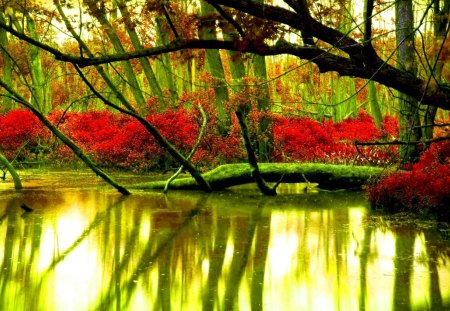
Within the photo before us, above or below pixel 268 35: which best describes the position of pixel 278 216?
below

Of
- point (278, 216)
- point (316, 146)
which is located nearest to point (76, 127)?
point (316, 146)

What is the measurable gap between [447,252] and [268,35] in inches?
116

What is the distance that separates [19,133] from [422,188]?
48.8 ft

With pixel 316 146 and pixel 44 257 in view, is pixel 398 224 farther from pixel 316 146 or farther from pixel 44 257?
pixel 316 146

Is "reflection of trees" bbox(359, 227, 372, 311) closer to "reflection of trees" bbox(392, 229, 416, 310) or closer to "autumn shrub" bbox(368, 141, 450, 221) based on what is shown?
"reflection of trees" bbox(392, 229, 416, 310)

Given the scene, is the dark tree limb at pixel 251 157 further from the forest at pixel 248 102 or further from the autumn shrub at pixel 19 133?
the autumn shrub at pixel 19 133

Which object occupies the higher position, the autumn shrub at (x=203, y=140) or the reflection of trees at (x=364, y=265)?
the autumn shrub at (x=203, y=140)

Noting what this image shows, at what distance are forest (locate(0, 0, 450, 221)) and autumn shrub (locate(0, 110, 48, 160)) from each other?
4 centimetres

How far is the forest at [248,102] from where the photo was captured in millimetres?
7086

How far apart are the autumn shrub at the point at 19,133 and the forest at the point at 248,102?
39 millimetres

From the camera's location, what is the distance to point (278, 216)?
9.34 meters

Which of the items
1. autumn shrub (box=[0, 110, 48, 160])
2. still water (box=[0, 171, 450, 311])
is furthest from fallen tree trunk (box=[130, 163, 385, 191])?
autumn shrub (box=[0, 110, 48, 160])

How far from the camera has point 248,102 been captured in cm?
1723

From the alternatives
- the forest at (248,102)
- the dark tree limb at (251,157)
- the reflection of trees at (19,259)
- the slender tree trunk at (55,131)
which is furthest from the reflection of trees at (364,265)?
the slender tree trunk at (55,131)
